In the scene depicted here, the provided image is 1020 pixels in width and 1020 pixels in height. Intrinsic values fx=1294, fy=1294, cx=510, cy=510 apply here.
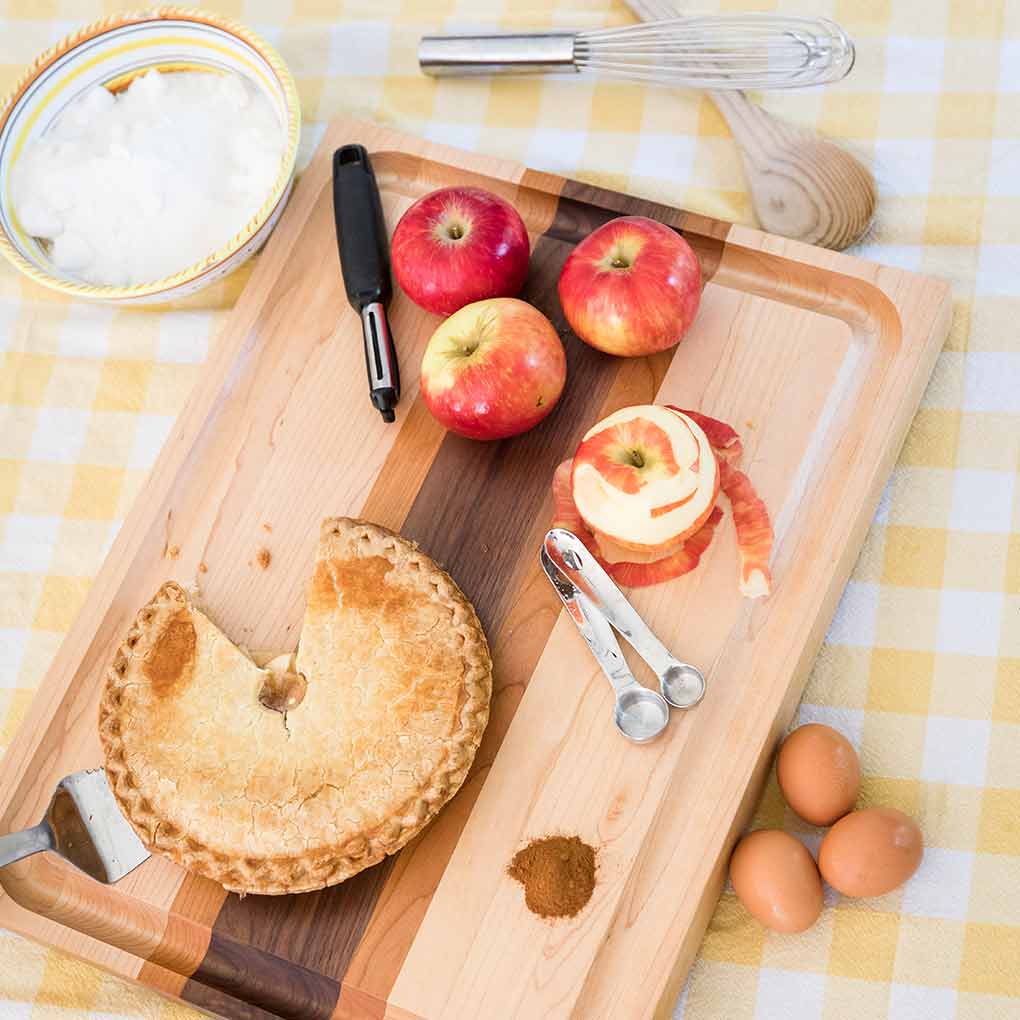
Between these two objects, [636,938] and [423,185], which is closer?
[636,938]

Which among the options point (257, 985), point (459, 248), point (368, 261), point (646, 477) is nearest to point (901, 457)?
point (646, 477)

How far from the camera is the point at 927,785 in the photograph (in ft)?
4.85

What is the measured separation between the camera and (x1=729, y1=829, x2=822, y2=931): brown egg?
1384mm

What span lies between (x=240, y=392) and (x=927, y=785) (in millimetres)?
965

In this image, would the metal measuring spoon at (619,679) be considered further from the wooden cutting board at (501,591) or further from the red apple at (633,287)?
the red apple at (633,287)

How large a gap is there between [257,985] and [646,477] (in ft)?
2.36

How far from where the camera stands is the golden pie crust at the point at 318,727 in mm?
1399

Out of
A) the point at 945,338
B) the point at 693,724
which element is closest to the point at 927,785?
the point at 693,724

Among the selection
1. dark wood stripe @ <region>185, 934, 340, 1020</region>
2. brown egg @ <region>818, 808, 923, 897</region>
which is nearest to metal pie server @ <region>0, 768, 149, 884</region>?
dark wood stripe @ <region>185, 934, 340, 1020</region>

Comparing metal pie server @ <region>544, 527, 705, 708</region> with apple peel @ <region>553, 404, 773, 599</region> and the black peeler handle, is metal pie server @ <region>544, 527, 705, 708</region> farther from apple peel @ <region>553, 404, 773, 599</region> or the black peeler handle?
the black peeler handle

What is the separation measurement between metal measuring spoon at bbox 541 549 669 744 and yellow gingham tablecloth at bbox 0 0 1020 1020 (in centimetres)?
21

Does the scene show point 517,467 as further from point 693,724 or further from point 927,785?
point 927,785

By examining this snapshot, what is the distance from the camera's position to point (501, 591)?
5.00 feet

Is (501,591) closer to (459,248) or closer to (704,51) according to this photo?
(459,248)
